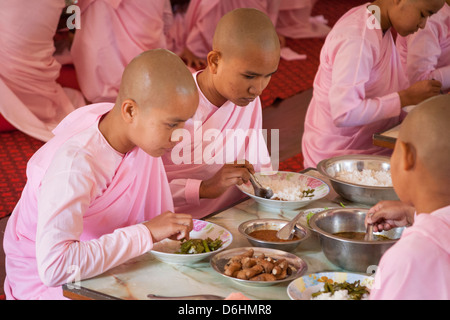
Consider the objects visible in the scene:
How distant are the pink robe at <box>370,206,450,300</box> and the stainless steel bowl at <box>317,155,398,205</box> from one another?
934 mm

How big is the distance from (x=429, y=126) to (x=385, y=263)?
313 millimetres

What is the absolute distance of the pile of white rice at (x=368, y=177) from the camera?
2.51 metres

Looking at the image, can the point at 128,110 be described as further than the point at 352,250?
Yes

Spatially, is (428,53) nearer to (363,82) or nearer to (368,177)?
(363,82)

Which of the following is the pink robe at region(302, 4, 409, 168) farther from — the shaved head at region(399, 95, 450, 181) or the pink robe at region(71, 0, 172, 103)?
the pink robe at region(71, 0, 172, 103)

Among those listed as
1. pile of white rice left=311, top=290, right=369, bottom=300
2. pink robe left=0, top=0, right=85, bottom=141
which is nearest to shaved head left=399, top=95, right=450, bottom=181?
pile of white rice left=311, top=290, right=369, bottom=300

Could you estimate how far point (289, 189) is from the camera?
2.49m

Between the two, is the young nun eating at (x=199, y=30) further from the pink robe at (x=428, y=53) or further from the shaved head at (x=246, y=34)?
the shaved head at (x=246, y=34)

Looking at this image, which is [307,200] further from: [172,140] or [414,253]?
[414,253]

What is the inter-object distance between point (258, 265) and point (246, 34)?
0.98 m

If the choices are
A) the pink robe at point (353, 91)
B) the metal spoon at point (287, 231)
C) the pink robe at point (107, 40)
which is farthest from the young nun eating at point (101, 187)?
the pink robe at point (107, 40)

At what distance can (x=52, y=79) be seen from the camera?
5.05 meters

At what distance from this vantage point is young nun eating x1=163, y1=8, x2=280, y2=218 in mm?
2484

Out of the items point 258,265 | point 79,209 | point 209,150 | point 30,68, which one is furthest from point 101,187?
point 30,68
